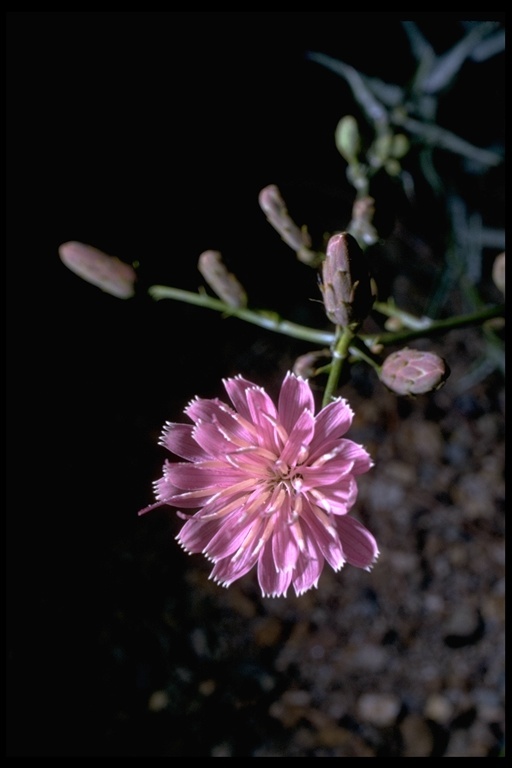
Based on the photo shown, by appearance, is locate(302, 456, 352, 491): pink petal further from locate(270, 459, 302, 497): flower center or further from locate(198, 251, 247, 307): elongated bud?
locate(198, 251, 247, 307): elongated bud

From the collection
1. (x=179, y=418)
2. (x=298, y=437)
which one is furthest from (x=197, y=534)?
(x=179, y=418)

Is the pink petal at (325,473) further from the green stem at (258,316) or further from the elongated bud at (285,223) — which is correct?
the elongated bud at (285,223)

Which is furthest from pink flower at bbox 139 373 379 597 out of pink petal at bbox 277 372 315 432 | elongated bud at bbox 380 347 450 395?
elongated bud at bbox 380 347 450 395

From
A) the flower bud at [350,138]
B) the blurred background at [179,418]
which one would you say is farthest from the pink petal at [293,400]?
the blurred background at [179,418]

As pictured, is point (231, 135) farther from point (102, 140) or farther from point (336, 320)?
A: point (336, 320)

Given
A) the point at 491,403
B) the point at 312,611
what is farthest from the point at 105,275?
the point at 491,403
